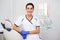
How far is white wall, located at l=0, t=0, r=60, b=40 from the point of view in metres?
2.92

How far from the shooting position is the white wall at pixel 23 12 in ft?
9.58

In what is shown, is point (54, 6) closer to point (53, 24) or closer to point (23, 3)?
point (53, 24)

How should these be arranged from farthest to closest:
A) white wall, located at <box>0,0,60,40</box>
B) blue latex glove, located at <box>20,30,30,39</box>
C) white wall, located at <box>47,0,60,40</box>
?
white wall, located at <box>47,0,60,40</box>
white wall, located at <box>0,0,60,40</box>
blue latex glove, located at <box>20,30,30,39</box>

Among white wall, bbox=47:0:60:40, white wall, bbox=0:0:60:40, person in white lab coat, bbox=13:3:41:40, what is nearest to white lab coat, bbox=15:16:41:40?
person in white lab coat, bbox=13:3:41:40

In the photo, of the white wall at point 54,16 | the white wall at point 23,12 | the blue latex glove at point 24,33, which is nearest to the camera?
the blue latex glove at point 24,33

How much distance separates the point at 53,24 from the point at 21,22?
1.10 m

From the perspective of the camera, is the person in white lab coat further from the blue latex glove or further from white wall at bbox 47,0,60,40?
white wall at bbox 47,0,60,40

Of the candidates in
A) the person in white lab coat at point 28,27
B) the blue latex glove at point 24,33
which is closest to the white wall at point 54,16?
the person in white lab coat at point 28,27

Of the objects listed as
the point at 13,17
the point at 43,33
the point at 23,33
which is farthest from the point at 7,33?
the point at 43,33

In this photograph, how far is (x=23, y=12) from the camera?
3.00m

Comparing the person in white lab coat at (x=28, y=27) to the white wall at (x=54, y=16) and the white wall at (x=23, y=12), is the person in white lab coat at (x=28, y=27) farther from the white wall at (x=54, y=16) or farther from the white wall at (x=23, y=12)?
the white wall at (x=54, y=16)

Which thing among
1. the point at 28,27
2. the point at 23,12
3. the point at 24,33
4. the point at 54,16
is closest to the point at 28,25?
the point at 28,27

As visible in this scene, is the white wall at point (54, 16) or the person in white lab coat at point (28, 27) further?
the white wall at point (54, 16)

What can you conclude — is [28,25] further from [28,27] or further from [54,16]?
[54,16]
